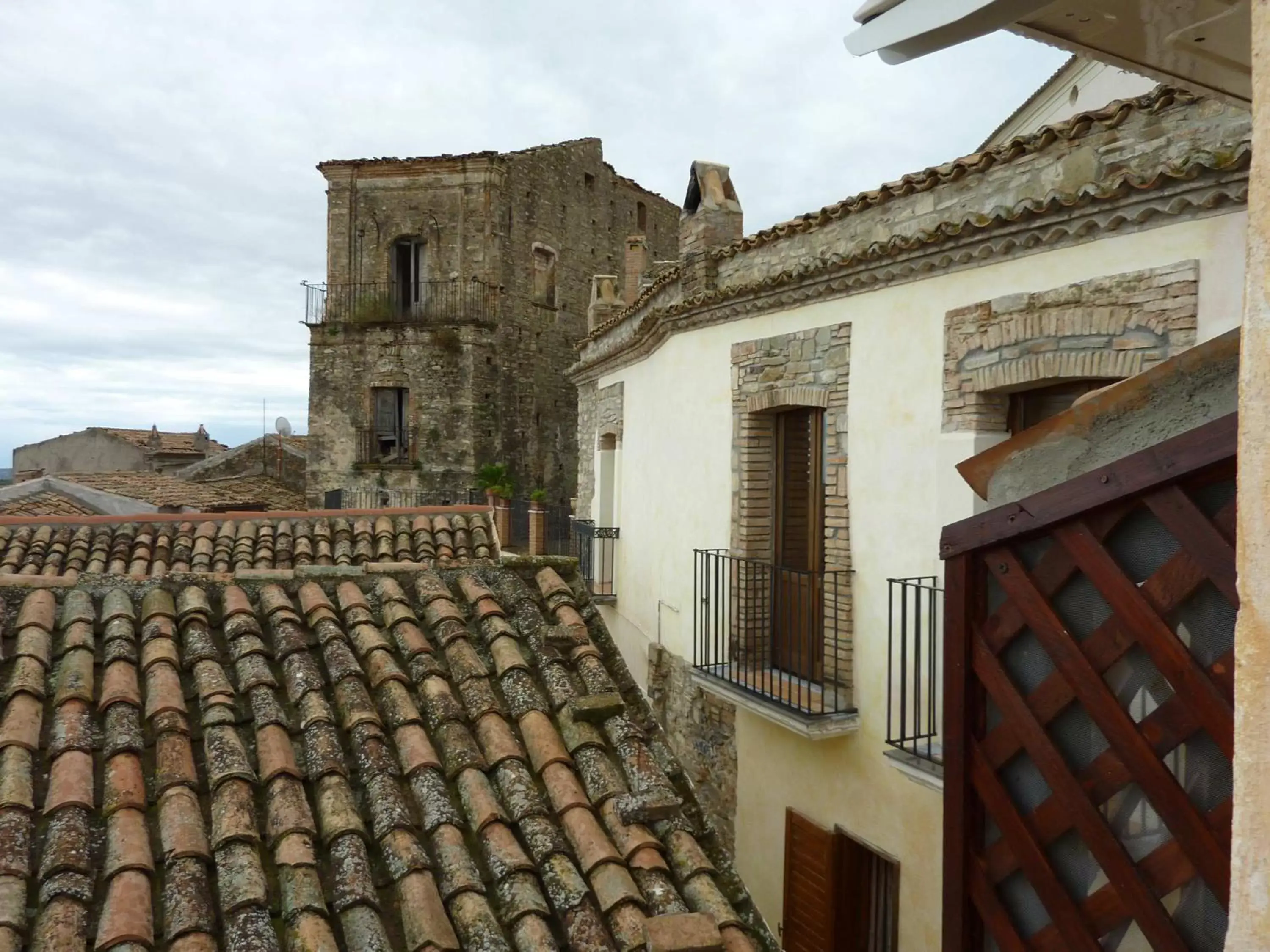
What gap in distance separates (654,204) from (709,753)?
814 inches

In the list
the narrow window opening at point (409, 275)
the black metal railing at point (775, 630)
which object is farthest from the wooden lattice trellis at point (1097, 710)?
the narrow window opening at point (409, 275)

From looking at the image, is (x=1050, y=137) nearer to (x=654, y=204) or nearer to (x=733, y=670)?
(x=733, y=670)

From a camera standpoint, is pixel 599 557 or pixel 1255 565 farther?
pixel 599 557

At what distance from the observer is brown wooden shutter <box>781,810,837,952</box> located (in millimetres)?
6730

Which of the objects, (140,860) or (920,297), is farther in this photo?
(920,297)

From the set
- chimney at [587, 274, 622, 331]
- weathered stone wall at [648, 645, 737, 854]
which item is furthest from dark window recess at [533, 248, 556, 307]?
weathered stone wall at [648, 645, 737, 854]

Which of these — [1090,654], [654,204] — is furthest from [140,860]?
[654,204]

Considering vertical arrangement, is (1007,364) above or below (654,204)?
below

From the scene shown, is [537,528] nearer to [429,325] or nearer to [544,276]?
[429,325]

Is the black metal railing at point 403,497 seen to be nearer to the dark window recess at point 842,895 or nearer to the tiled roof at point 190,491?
the tiled roof at point 190,491

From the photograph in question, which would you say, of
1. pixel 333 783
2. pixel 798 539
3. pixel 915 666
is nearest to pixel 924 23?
pixel 333 783

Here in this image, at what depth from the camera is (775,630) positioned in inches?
305

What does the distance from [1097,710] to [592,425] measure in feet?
35.9

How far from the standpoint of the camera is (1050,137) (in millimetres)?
5363
